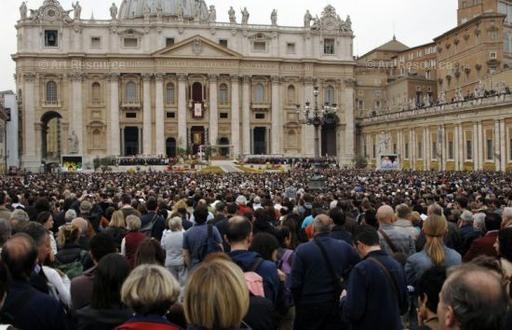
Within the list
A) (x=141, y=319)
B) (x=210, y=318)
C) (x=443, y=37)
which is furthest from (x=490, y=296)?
(x=443, y=37)

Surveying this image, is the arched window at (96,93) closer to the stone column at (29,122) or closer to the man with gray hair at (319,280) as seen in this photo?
the stone column at (29,122)

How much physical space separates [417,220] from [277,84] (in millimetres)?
81345

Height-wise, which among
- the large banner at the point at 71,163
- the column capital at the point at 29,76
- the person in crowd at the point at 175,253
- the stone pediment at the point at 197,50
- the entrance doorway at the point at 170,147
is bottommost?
the person in crowd at the point at 175,253

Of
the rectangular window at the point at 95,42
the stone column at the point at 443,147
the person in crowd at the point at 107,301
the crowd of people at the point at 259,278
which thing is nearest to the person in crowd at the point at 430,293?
the crowd of people at the point at 259,278

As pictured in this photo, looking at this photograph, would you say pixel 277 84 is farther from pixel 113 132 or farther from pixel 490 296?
pixel 490 296

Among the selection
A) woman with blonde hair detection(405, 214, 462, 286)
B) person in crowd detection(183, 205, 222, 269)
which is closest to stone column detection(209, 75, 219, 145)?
person in crowd detection(183, 205, 222, 269)

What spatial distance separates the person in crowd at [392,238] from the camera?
30.5 ft

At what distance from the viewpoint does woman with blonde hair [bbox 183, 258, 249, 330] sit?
4398 mm

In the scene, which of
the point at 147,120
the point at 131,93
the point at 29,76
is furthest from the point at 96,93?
the point at 29,76

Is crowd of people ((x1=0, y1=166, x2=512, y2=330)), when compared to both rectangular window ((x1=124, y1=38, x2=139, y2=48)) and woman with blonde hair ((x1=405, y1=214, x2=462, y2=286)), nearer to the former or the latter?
woman with blonde hair ((x1=405, y1=214, x2=462, y2=286))

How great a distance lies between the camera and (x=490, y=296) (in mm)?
3666

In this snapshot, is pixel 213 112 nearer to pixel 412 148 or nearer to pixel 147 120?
pixel 147 120

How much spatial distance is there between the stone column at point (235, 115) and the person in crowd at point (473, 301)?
87691 millimetres

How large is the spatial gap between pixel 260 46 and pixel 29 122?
32083 millimetres
